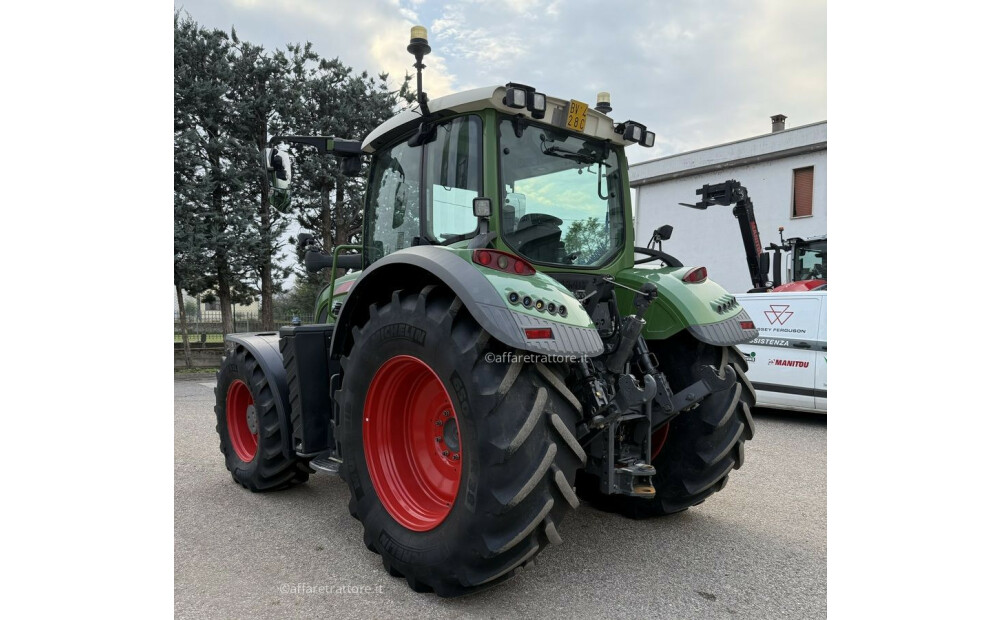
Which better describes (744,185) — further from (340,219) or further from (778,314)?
(340,219)

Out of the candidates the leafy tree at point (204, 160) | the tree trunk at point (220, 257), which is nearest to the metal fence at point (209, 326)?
the tree trunk at point (220, 257)

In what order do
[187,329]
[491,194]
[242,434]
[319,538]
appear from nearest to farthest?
[491,194] → [319,538] → [242,434] → [187,329]

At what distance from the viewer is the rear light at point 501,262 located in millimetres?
2555

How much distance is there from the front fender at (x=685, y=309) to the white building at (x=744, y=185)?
42.2 feet

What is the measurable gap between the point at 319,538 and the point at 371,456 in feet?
2.13

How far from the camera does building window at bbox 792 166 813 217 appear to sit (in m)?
15.9

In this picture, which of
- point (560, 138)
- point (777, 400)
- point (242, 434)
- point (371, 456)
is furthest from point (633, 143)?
point (777, 400)

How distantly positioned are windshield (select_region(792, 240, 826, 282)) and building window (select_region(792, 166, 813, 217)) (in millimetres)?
6862

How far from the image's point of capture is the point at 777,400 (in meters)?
6.96

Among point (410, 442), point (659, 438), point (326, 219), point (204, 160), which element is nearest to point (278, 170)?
point (410, 442)

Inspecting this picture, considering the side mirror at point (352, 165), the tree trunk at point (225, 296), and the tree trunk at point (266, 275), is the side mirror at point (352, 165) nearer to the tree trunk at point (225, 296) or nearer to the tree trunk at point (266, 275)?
the tree trunk at point (266, 275)

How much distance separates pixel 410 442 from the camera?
3.05 metres

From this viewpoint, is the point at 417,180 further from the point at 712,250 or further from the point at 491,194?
the point at 712,250

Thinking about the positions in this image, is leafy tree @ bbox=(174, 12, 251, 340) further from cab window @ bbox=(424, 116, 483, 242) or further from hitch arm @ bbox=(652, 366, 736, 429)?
hitch arm @ bbox=(652, 366, 736, 429)
